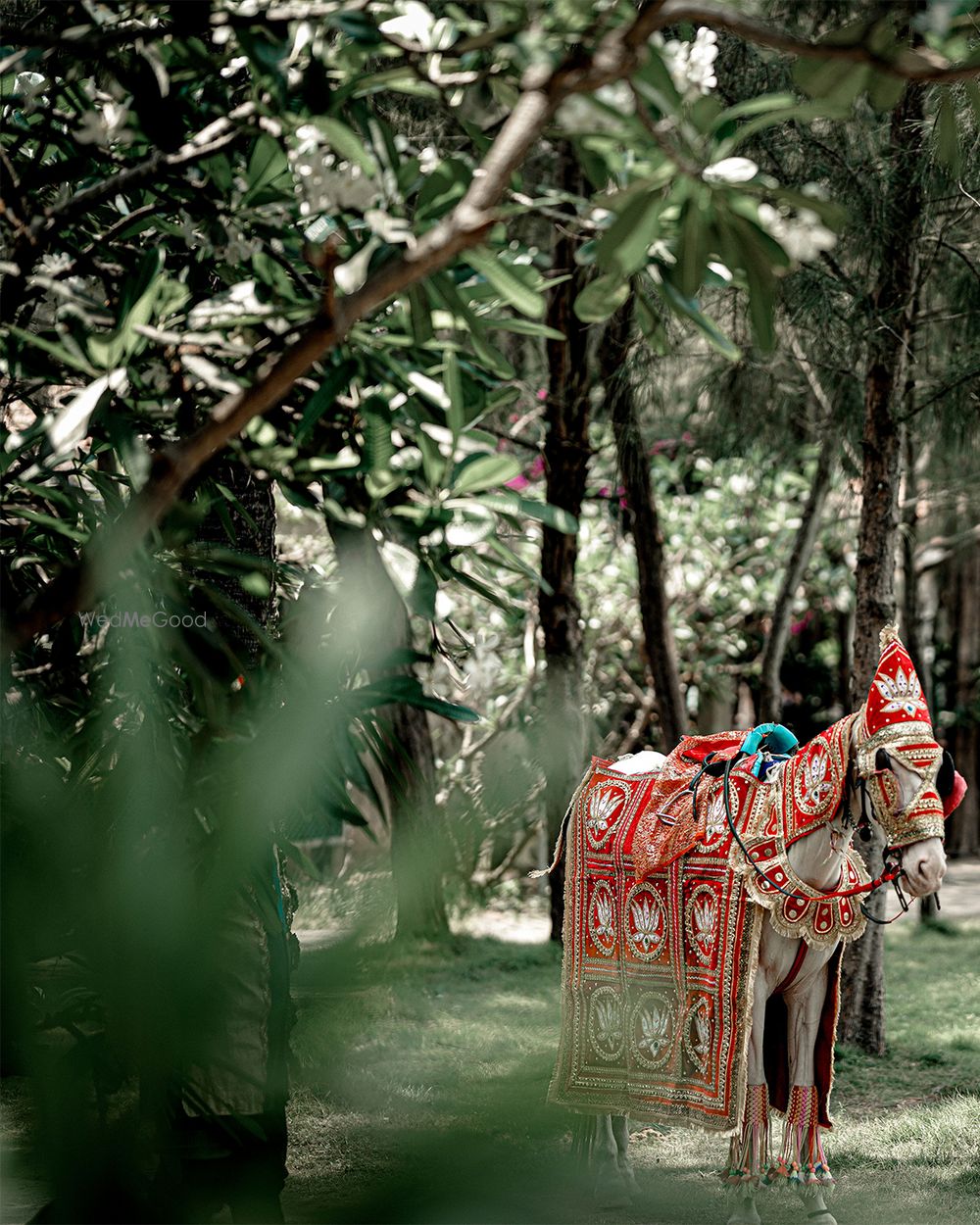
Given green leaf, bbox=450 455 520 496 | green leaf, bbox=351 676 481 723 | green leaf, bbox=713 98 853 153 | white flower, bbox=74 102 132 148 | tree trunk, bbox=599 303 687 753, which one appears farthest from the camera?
tree trunk, bbox=599 303 687 753

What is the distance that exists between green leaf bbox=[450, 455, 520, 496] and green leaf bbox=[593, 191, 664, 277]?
263 millimetres

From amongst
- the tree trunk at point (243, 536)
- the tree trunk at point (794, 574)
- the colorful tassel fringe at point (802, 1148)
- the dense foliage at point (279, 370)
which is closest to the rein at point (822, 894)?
the colorful tassel fringe at point (802, 1148)

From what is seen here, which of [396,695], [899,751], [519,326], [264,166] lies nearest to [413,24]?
[264,166]

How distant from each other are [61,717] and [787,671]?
11.8 meters

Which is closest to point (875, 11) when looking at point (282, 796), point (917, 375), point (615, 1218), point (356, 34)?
point (356, 34)

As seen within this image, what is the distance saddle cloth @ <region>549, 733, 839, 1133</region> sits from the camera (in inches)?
156

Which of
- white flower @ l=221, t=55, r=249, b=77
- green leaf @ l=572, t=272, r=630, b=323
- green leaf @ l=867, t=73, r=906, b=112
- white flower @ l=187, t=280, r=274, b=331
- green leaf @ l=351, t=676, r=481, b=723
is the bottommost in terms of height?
green leaf @ l=351, t=676, r=481, b=723

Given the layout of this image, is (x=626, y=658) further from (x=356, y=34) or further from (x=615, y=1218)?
(x=356, y=34)

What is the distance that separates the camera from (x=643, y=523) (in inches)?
301

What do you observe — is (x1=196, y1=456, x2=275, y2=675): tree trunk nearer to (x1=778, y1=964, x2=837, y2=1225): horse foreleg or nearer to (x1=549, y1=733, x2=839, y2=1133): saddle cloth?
(x1=549, y1=733, x2=839, y2=1133): saddle cloth

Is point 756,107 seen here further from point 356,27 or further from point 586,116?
point 356,27

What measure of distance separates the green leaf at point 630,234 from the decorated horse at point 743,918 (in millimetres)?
2457

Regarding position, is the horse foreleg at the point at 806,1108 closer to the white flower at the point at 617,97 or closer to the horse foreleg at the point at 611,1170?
the horse foreleg at the point at 611,1170

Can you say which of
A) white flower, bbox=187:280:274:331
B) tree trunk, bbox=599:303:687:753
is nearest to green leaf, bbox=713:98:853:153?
white flower, bbox=187:280:274:331
